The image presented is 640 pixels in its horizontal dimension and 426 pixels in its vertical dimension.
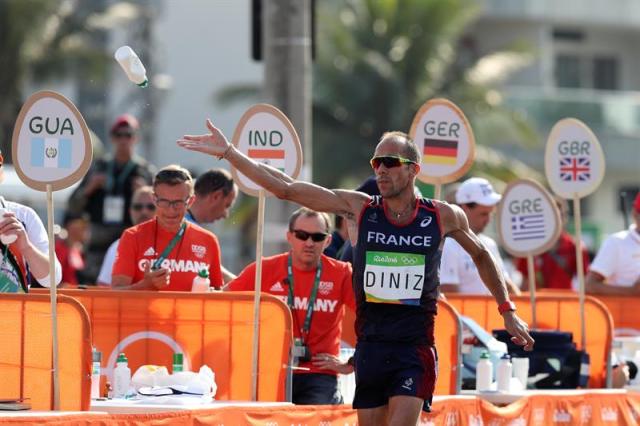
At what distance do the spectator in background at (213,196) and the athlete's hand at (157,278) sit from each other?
133cm

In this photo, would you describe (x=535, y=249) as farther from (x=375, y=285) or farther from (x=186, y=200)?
(x=375, y=285)

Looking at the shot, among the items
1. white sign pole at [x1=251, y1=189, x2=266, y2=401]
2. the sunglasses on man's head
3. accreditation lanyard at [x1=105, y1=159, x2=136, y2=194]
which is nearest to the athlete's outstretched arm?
white sign pole at [x1=251, y1=189, x2=266, y2=401]

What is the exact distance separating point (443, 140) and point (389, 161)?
3206 mm

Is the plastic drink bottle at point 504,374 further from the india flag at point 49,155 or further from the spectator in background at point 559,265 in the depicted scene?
the spectator in background at point 559,265

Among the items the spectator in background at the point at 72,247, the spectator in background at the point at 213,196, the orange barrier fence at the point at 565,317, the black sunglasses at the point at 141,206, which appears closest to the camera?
the spectator in background at the point at 213,196

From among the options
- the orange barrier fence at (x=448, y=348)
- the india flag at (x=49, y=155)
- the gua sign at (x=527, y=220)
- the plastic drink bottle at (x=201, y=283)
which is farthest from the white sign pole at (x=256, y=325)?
the gua sign at (x=527, y=220)

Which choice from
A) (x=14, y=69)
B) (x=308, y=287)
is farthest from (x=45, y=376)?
(x=14, y=69)

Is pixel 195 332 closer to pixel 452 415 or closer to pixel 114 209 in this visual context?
pixel 452 415

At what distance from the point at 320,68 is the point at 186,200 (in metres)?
29.2

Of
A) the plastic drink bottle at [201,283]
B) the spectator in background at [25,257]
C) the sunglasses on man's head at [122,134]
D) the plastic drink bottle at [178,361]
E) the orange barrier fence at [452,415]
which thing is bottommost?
the orange barrier fence at [452,415]

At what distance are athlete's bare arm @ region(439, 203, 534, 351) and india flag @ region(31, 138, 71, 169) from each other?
2015 mm

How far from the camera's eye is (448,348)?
34.0 ft

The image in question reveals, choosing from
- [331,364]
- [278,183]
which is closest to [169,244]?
[331,364]

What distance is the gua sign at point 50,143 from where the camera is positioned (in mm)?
8680
